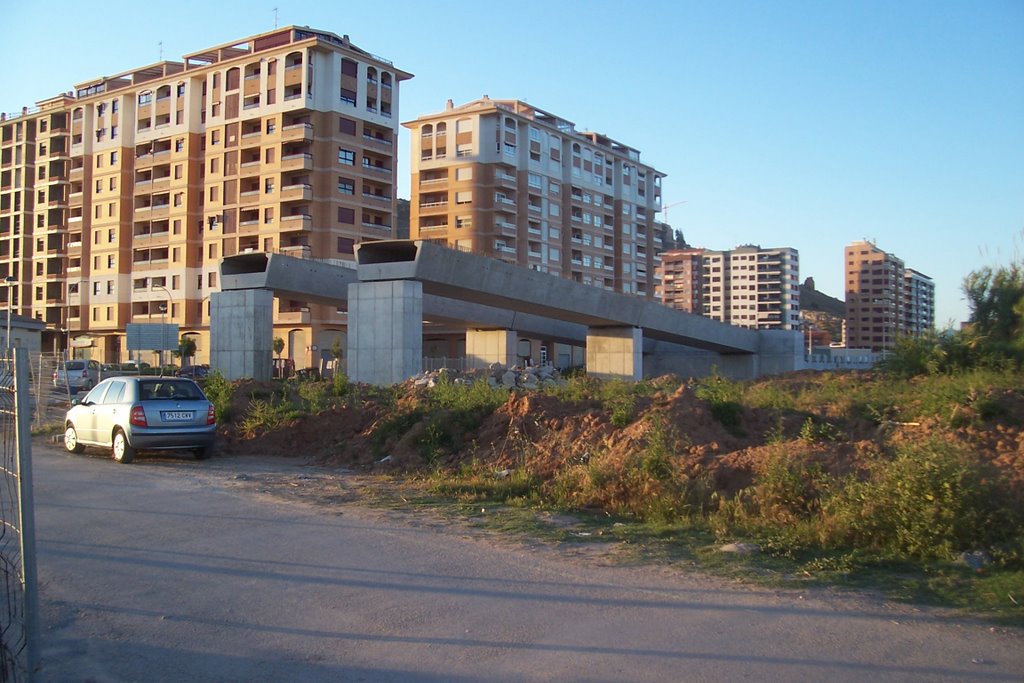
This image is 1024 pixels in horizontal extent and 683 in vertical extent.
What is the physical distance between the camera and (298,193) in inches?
2675

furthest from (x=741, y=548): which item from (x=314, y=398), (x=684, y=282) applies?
(x=684, y=282)

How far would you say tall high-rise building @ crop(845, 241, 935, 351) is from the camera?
110 m

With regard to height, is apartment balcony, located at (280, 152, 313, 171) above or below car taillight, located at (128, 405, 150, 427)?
above

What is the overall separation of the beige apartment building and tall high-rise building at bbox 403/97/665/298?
12.2 m

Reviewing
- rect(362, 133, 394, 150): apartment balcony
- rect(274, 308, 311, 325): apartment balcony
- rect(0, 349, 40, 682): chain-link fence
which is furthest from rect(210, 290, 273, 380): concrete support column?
rect(362, 133, 394, 150): apartment balcony

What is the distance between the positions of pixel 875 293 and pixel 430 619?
116 metres

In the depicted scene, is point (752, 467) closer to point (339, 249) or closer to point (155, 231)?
point (339, 249)

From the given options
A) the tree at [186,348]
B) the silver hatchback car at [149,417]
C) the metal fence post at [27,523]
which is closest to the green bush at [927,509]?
the metal fence post at [27,523]

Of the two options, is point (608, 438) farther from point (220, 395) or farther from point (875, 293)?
point (875, 293)

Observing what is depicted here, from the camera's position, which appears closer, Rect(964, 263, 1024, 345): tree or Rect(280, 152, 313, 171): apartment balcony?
Rect(964, 263, 1024, 345): tree

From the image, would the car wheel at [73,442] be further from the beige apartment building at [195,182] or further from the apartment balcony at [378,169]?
the apartment balcony at [378,169]

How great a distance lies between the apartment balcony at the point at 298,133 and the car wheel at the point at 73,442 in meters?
54.6

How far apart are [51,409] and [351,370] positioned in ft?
37.6

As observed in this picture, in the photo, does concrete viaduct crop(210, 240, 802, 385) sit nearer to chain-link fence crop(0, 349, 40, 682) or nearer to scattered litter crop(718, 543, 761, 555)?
scattered litter crop(718, 543, 761, 555)
